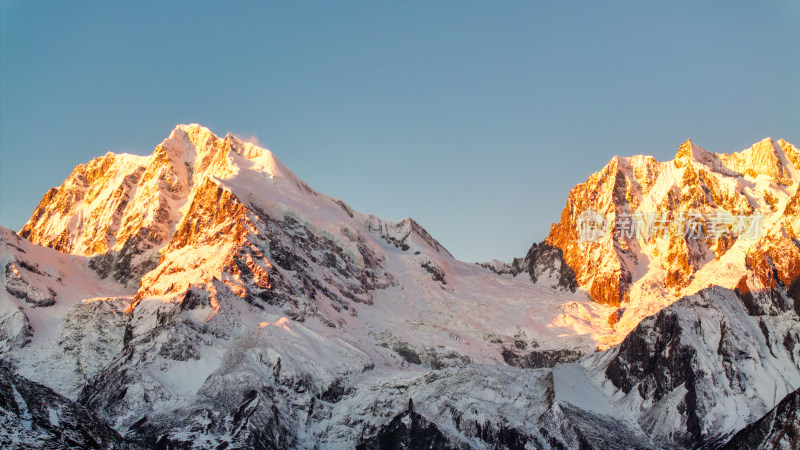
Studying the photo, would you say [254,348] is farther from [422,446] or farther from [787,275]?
[787,275]

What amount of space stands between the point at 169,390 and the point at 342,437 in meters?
34.6

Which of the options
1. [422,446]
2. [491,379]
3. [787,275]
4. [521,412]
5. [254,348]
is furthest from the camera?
[787,275]

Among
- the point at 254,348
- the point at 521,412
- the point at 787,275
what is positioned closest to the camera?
the point at 521,412

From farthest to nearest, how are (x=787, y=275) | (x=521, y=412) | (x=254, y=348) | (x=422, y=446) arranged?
(x=787, y=275), (x=254, y=348), (x=521, y=412), (x=422, y=446)

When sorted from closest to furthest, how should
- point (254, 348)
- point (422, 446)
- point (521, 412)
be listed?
point (422, 446) → point (521, 412) → point (254, 348)

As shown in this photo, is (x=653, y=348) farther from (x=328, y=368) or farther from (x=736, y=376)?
(x=328, y=368)

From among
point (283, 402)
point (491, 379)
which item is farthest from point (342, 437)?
point (491, 379)

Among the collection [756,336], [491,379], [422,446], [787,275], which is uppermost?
[787,275]

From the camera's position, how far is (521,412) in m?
141

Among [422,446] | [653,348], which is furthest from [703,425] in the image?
[422,446]

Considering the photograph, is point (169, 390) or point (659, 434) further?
point (169, 390)

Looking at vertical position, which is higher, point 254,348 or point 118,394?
point 254,348

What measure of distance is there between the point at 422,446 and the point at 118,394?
58566mm

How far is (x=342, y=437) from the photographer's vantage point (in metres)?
144
